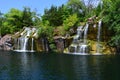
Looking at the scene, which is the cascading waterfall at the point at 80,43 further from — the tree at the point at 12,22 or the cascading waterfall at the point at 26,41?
the tree at the point at 12,22

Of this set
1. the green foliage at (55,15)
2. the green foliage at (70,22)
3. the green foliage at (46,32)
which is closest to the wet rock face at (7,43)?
the green foliage at (46,32)

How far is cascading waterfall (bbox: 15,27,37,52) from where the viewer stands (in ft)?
278

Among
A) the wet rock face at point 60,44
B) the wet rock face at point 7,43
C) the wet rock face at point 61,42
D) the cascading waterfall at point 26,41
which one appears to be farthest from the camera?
the wet rock face at point 7,43

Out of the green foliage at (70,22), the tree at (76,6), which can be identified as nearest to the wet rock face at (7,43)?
the green foliage at (70,22)

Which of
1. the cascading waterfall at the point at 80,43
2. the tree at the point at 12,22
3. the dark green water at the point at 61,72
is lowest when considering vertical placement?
the dark green water at the point at 61,72

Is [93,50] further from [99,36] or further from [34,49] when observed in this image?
[34,49]

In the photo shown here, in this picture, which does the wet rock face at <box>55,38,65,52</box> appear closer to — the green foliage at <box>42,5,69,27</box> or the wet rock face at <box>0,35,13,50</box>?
the green foliage at <box>42,5,69,27</box>

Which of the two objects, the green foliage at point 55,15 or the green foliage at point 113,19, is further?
the green foliage at point 55,15

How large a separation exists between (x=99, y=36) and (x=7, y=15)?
3841cm

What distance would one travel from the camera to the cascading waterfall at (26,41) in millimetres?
84875

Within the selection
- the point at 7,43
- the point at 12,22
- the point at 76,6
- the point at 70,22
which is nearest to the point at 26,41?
the point at 7,43

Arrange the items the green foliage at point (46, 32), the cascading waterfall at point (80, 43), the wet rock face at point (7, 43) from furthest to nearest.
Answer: the wet rock face at point (7, 43) → the green foliage at point (46, 32) → the cascading waterfall at point (80, 43)

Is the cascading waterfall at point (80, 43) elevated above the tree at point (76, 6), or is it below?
below

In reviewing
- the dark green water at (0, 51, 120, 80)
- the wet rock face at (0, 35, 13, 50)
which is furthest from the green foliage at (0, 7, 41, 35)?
the dark green water at (0, 51, 120, 80)
